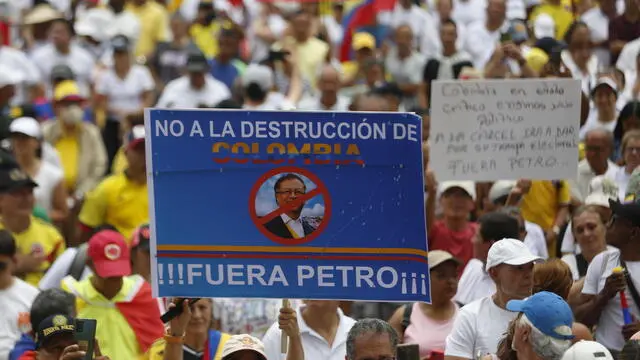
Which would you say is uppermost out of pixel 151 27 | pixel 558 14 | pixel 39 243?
pixel 151 27

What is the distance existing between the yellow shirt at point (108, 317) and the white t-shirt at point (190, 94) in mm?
7045

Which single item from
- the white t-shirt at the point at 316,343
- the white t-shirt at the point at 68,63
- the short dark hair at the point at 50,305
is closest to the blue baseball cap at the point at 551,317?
the white t-shirt at the point at 316,343

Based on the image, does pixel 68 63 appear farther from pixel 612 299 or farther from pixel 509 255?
pixel 509 255

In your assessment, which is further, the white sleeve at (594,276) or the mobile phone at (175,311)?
the white sleeve at (594,276)

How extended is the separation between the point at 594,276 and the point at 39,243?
4663 mm

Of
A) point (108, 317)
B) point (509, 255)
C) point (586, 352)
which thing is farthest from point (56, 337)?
point (586, 352)

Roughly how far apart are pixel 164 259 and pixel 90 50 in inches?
516

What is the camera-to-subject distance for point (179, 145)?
8195mm

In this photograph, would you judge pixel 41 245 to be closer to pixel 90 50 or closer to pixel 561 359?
pixel 561 359

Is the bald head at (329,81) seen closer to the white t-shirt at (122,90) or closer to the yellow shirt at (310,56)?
the yellow shirt at (310,56)

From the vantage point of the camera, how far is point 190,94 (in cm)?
1773

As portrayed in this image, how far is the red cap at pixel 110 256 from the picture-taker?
34.4 feet

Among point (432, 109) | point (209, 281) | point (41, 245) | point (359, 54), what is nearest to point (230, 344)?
point (209, 281)

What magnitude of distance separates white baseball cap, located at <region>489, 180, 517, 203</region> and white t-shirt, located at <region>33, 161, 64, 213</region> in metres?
4.30
